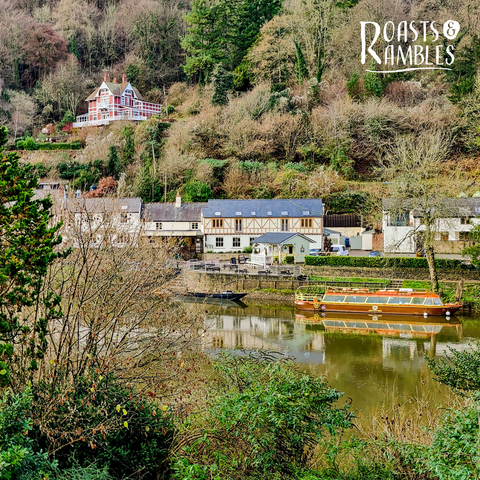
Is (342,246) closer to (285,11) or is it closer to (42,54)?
(285,11)

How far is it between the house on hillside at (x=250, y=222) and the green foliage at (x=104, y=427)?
82.2 ft

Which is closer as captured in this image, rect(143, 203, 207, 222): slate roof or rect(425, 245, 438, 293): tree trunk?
rect(425, 245, 438, 293): tree trunk

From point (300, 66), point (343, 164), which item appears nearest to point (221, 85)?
point (300, 66)

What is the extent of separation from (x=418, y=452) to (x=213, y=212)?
2660 centimetres

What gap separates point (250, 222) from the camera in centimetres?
3139

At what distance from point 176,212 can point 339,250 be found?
11.1 metres

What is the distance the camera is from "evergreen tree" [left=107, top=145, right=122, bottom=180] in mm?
38562

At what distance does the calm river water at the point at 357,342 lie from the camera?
12.5 m

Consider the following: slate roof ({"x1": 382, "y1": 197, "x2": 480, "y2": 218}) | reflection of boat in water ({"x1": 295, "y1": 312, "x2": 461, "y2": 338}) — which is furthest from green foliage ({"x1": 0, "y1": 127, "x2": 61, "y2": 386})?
slate roof ({"x1": 382, "y1": 197, "x2": 480, "y2": 218})

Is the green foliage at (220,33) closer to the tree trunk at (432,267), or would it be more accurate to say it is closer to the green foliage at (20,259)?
the tree trunk at (432,267)

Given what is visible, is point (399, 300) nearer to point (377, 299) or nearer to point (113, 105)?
point (377, 299)

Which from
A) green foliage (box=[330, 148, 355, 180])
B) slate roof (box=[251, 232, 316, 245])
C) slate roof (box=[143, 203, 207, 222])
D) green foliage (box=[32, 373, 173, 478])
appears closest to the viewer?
green foliage (box=[32, 373, 173, 478])

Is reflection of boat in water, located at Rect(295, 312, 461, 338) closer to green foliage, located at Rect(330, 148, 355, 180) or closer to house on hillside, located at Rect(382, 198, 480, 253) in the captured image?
house on hillside, located at Rect(382, 198, 480, 253)

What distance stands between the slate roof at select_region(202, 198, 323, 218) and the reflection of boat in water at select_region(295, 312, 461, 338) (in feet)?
35.9
